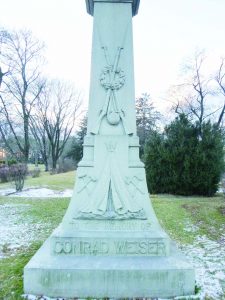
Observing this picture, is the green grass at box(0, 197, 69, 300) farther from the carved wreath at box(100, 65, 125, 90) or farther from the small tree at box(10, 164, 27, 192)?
the small tree at box(10, 164, 27, 192)

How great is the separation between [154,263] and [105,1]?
331 cm

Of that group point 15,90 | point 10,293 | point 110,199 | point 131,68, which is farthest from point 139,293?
point 15,90

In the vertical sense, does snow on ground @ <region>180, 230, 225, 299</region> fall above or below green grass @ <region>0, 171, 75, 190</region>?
below

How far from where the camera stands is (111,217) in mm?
3324

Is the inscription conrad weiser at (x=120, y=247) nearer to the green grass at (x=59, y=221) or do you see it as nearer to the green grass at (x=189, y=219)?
the green grass at (x=59, y=221)

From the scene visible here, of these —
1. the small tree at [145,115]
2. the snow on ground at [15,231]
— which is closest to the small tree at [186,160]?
the snow on ground at [15,231]

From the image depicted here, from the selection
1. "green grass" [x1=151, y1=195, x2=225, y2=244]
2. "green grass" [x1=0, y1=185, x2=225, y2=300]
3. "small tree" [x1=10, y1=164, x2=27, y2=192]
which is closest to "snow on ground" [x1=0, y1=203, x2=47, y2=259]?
"green grass" [x1=0, y1=185, x2=225, y2=300]

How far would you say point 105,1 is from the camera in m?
3.55

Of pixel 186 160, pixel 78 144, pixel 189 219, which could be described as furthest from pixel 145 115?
pixel 189 219

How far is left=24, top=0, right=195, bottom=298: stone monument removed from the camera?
284cm

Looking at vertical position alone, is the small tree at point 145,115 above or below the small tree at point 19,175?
above

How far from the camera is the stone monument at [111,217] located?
284cm

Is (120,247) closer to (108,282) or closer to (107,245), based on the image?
(107,245)

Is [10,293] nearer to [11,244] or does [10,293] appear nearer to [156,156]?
[11,244]
